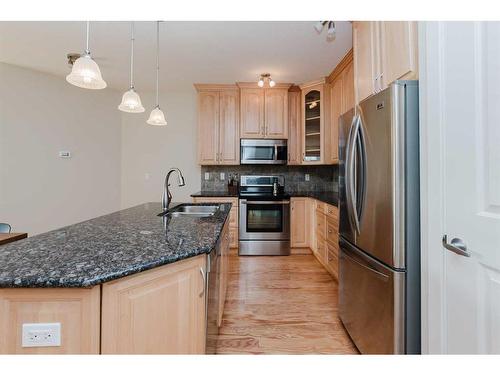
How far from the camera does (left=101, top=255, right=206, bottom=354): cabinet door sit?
34.6 inches

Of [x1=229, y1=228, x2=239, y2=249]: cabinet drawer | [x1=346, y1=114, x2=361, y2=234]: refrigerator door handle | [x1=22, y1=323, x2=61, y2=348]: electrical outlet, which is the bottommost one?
[x1=229, y1=228, x2=239, y2=249]: cabinet drawer

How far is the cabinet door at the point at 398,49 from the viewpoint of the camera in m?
1.30

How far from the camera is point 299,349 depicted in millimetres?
1687

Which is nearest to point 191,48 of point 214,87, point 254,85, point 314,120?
point 214,87

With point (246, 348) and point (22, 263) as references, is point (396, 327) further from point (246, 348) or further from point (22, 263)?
point (22, 263)

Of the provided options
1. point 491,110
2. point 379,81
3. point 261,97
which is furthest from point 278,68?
point 491,110

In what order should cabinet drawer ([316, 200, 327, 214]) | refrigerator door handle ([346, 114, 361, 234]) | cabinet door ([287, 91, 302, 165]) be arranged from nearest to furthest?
refrigerator door handle ([346, 114, 361, 234]) < cabinet drawer ([316, 200, 327, 214]) < cabinet door ([287, 91, 302, 165])

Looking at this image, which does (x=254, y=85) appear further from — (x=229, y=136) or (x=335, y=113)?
(x=335, y=113)

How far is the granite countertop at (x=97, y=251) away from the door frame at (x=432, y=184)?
0.97 m

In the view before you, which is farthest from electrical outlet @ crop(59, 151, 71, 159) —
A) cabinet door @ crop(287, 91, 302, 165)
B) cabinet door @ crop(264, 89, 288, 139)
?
cabinet door @ crop(287, 91, 302, 165)

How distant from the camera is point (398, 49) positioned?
142 centimetres

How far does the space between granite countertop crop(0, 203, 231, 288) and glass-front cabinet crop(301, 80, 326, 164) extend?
8.81ft

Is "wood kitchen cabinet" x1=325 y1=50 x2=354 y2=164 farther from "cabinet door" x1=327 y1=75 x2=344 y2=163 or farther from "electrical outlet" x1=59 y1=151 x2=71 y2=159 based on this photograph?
"electrical outlet" x1=59 y1=151 x2=71 y2=159

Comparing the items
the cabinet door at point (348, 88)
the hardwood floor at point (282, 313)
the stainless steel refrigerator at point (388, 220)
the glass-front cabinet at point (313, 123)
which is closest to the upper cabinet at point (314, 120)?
the glass-front cabinet at point (313, 123)
